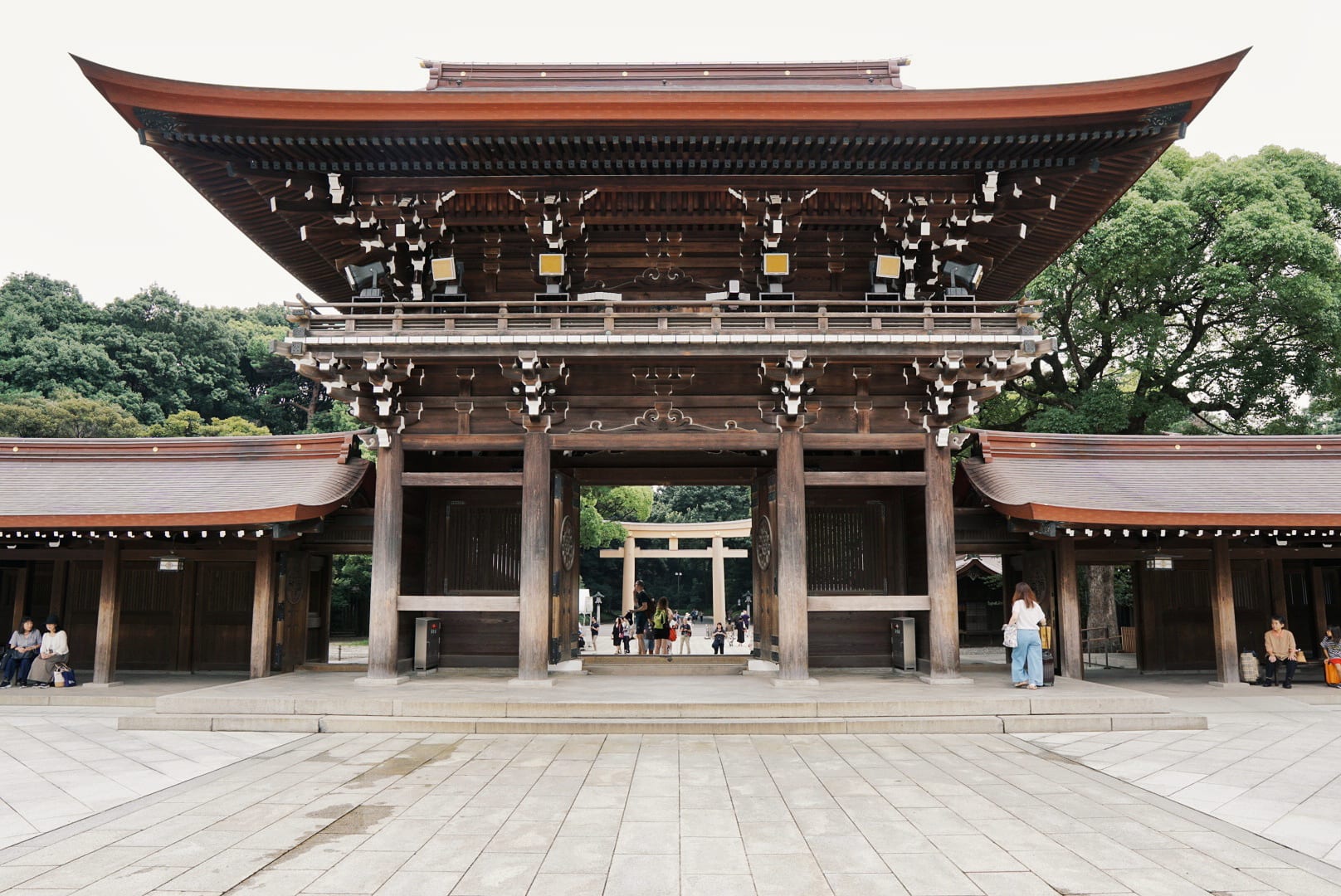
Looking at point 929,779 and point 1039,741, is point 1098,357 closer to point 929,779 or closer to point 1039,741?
point 1039,741

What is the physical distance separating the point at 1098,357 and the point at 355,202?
20.4 m

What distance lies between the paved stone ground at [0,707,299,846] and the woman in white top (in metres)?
9.71

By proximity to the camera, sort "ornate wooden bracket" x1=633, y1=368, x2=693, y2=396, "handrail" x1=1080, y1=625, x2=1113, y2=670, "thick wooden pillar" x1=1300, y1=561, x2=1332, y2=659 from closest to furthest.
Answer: "ornate wooden bracket" x1=633, y1=368, x2=693, y2=396 → "thick wooden pillar" x1=1300, y1=561, x2=1332, y2=659 → "handrail" x1=1080, y1=625, x2=1113, y2=670

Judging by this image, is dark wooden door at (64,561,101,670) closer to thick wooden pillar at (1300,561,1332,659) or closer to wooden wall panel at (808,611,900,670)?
wooden wall panel at (808,611,900,670)

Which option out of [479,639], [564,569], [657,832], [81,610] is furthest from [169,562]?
[657,832]

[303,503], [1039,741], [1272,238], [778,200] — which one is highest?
[1272,238]

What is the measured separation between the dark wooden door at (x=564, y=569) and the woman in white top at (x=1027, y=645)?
271 inches

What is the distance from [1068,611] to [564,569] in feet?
26.9

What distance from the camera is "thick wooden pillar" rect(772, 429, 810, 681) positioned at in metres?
11.6

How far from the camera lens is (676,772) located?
7.88 meters

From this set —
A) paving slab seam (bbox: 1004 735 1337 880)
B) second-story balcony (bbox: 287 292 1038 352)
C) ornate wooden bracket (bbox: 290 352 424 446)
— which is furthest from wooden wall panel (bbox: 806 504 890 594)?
ornate wooden bracket (bbox: 290 352 424 446)

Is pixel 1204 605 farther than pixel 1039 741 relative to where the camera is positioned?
Yes

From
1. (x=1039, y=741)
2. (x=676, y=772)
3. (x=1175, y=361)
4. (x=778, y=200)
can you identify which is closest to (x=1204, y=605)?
(x=1039, y=741)

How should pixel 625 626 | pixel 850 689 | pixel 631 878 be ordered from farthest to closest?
1. pixel 625 626
2. pixel 850 689
3. pixel 631 878
